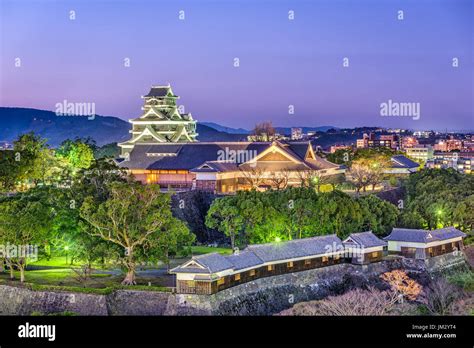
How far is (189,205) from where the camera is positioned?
1770 inches

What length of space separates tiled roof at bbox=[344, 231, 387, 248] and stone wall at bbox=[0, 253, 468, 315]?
2.22 metres

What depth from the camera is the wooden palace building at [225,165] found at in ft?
163

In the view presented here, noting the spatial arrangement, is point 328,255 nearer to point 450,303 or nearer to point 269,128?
point 450,303

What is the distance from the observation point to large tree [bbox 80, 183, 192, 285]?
31500 millimetres

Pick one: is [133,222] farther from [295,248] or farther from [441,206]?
[441,206]

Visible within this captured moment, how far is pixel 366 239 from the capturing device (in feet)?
123

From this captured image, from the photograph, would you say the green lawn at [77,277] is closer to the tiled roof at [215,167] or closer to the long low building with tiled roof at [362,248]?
the long low building with tiled roof at [362,248]

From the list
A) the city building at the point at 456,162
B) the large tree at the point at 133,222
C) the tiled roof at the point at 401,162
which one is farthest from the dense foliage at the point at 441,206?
the city building at the point at 456,162

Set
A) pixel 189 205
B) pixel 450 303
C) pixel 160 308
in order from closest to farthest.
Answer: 1. pixel 160 308
2. pixel 450 303
3. pixel 189 205

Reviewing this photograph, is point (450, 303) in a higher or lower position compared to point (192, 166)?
lower

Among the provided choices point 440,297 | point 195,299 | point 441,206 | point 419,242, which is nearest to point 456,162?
point 441,206

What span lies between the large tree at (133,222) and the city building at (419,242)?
12.9 m
